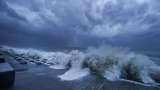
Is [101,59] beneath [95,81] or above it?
above

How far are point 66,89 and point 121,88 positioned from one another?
6.83 feet

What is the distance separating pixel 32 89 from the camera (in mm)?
6516

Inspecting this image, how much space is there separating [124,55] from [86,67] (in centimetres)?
229

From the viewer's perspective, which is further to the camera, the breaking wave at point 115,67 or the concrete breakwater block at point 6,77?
the breaking wave at point 115,67

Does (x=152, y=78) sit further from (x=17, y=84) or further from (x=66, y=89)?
(x=17, y=84)

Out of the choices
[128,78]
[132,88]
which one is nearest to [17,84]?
[132,88]

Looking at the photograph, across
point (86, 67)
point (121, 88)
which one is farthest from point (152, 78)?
point (86, 67)

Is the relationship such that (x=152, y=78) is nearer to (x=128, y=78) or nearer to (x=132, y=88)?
(x=128, y=78)

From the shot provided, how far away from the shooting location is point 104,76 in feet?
28.6

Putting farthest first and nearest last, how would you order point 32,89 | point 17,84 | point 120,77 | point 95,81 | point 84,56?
point 84,56 < point 120,77 < point 95,81 < point 17,84 < point 32,89

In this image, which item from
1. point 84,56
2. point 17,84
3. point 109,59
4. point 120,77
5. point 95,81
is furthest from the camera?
point 84,56

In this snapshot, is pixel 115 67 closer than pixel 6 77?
No

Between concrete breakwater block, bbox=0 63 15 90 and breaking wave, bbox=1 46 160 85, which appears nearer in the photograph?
concrete breakwater block, bbox=0 63 15 90

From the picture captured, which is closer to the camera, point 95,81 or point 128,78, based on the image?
point 95,81
